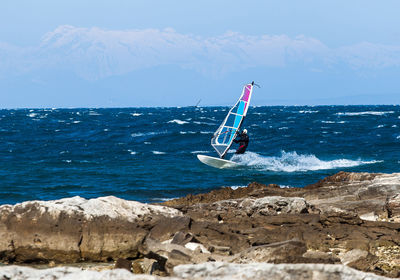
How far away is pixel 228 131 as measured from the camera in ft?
106

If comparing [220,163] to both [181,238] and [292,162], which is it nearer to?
[292,162]

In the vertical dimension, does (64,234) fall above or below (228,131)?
below

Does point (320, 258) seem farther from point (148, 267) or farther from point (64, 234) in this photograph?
point (64, 234)

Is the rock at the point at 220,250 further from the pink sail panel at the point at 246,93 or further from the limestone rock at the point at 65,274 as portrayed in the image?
the pink sail panel at the point at 246,93

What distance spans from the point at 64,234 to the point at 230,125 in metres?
23.1

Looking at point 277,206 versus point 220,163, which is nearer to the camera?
point 277,206

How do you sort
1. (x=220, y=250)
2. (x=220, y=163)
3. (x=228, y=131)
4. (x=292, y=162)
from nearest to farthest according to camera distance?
(x=220, y=250) → (x=220, y=163) → (x=228, y=131) → (x=292, y=162)

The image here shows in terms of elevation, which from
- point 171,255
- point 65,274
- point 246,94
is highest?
point 246,94

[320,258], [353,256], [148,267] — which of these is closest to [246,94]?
[353,256]

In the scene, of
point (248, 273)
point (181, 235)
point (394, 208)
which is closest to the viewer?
point (248, 273)

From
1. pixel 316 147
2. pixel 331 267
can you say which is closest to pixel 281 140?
pixel 316 147

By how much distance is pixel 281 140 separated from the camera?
1880 inches

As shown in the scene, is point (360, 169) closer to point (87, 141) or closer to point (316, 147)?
point (316, 147)

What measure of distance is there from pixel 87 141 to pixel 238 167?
20.0 meters
